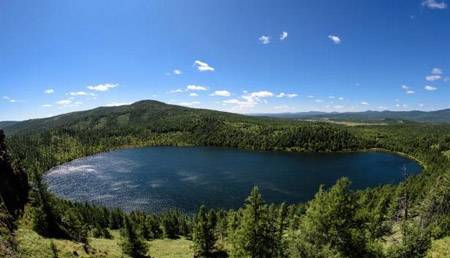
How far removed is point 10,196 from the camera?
137 feet

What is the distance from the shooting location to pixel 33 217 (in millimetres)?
41062

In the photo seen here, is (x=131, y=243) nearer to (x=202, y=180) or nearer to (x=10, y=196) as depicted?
(x=10, y=196)

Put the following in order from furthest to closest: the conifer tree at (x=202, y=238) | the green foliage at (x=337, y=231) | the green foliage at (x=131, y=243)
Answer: the conifer tree at (x=202, y=238)
the green foliage at (x=131, y=243)
the green foliage at (x=337, y=231)

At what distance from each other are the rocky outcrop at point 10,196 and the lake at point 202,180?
66507 mm

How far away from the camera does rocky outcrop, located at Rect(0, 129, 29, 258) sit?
31.0 m

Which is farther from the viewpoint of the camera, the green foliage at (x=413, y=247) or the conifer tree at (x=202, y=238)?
the conifer tree at (x=202, y=238)

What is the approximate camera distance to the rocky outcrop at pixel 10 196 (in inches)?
1219

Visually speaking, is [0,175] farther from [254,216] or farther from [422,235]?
[422,235]

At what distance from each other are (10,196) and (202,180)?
360 ft

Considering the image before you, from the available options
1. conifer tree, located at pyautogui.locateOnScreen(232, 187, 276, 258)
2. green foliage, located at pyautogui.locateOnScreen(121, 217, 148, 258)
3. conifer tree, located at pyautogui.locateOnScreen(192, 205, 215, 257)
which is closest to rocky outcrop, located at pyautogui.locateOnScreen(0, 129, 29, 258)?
green foliage, located at pyautogui.locateOnScreen(121, 217, 148, 258)

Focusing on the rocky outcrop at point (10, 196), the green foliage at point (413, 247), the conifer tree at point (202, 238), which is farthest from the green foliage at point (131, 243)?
the green foliage at point (413, 247)

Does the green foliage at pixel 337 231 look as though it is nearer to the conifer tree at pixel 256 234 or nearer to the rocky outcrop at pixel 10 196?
the conifer tree at pixel 256 234

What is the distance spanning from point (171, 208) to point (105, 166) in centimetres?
10216

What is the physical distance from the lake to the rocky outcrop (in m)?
66.5
